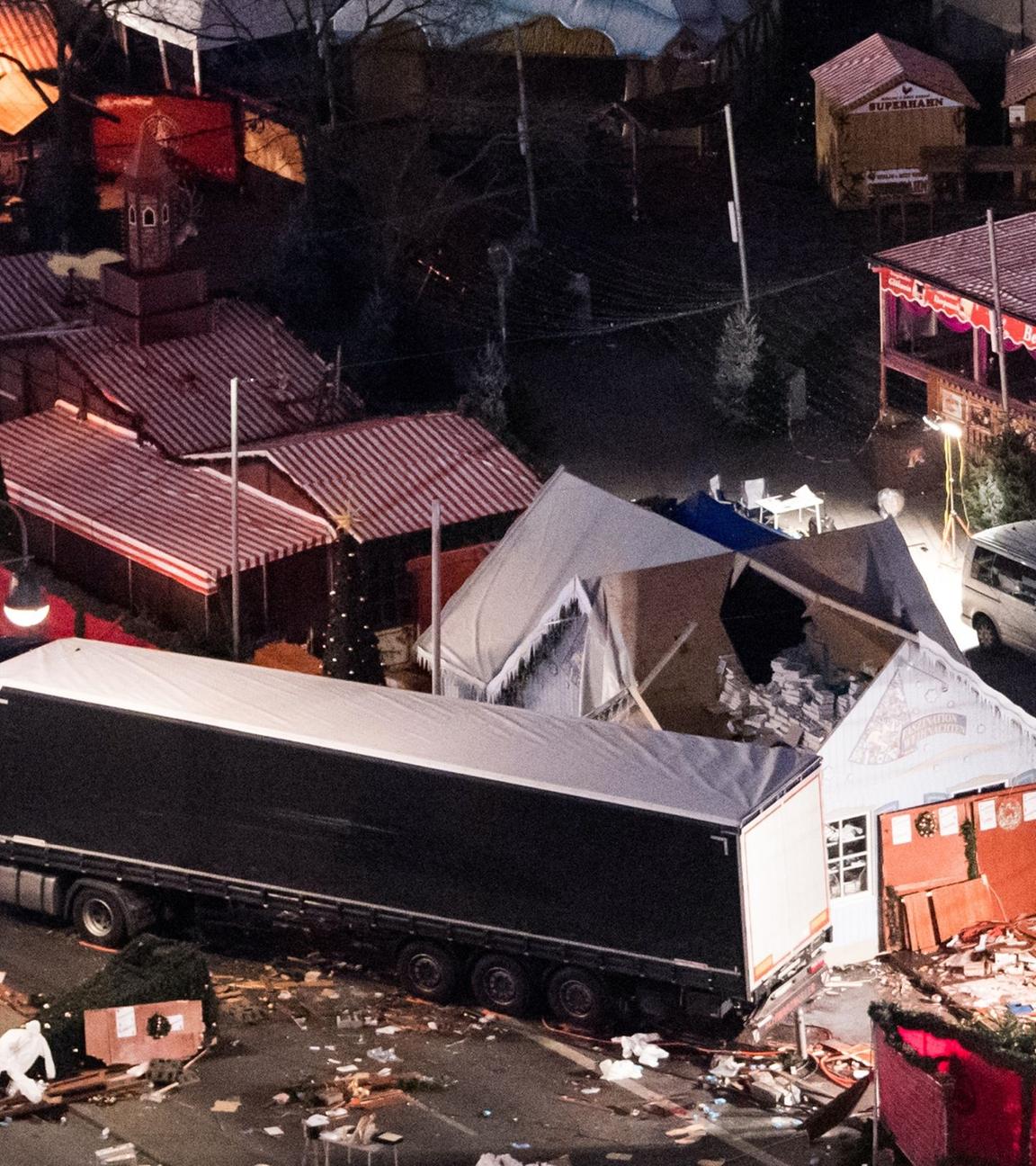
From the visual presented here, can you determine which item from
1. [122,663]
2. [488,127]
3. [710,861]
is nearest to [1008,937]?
[710,861]

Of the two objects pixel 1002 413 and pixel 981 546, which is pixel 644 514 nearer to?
pixel 981 546

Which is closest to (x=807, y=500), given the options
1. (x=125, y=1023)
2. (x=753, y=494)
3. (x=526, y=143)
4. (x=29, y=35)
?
(x=753, y=494)

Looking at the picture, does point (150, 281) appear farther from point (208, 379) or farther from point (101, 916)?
point (101, 916)

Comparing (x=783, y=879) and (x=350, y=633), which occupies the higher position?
(x=350, y=633)

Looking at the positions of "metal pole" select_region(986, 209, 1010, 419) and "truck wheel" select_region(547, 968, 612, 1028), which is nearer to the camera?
"truck wheel" select_region(547, 968, 612, 1028)

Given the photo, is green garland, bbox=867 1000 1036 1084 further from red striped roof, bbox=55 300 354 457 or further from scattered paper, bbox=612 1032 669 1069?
red striped roof, bbox=55 300 354 457

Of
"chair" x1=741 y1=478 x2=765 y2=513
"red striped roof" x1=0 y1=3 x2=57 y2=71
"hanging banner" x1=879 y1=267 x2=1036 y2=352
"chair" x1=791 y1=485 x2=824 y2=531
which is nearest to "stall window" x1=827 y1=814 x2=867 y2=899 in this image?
"chair" x1=741 y1=478 x2=765 y2=513

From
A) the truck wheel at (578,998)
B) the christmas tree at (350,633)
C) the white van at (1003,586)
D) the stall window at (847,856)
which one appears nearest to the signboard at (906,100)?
the white van at (1003,586)

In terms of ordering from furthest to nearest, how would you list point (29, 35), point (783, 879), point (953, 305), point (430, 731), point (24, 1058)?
point (29, 35)
point (953, 305)
point (430, 731)
point (783, 879)
point (24, 1058)
